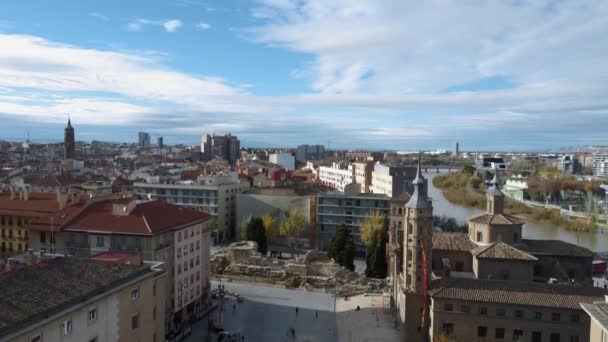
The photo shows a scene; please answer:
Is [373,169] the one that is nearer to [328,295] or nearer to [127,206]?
[328,295]

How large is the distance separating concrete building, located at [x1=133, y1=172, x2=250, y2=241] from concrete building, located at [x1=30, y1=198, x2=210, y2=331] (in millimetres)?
20747

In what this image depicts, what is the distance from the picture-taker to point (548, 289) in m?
20.2

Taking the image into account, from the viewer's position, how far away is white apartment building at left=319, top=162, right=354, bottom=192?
68.6 metres

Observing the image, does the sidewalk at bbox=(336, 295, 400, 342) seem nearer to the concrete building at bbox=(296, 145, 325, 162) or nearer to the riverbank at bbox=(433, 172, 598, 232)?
the riverbank at bbox=(433, 172, 598, 232)

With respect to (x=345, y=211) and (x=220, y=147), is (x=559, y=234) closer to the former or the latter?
(x=345, y=211)

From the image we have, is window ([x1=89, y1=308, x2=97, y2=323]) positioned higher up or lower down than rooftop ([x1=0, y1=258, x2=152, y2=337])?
lower down

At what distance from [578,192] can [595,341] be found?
7974 cm

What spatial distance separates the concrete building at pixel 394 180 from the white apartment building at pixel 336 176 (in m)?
8.39

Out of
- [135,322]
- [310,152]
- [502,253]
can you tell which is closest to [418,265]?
[502,253]

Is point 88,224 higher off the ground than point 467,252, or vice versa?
point 88,224

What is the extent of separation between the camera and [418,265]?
21.8 metres

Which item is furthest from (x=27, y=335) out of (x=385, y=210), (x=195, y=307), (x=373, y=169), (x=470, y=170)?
(x=470, y=170)

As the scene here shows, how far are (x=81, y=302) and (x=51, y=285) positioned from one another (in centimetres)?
80

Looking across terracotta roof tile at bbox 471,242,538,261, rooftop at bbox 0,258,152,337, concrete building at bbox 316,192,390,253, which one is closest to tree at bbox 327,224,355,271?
concrete building at bbox 316,192,390,253
